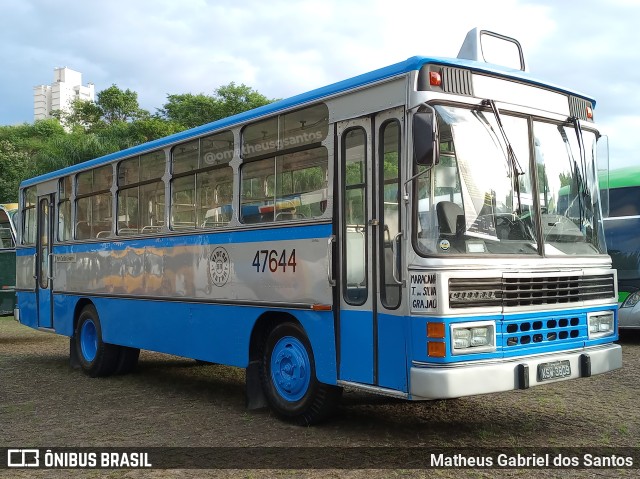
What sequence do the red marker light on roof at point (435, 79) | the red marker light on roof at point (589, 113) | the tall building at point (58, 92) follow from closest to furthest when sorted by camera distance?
the red marker light on roof at point (435, 79)
the red marker light on roof at point (589, 113)
the tall building at point (58, 92)

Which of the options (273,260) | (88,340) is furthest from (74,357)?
(273,260)

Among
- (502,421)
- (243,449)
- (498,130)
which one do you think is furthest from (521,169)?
(243,449)

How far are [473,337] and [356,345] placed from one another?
1040 millimetres

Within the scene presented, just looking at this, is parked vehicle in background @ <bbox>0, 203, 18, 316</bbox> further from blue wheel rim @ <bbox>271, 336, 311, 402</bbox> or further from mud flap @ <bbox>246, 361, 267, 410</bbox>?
blue wheel rim @ <bbox>271, 336, 311, 402</bbox>

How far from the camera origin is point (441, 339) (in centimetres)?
554

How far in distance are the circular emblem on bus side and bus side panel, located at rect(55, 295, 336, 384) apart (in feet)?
0.93

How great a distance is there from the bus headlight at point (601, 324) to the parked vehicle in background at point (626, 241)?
6.96 metres

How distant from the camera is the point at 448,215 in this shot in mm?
5766

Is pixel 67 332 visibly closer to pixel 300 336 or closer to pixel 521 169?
pixel 300 336

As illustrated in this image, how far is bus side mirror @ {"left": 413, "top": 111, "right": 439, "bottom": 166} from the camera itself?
5508mm

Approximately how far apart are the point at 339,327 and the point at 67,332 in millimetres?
6293

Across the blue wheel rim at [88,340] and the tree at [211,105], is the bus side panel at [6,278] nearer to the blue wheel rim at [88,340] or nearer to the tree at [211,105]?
the blue wheel rim at [88,340]

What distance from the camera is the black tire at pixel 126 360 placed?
1071 centimetres

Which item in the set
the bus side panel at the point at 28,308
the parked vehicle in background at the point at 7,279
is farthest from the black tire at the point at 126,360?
the parked vehicle in background at the point at 7,279
